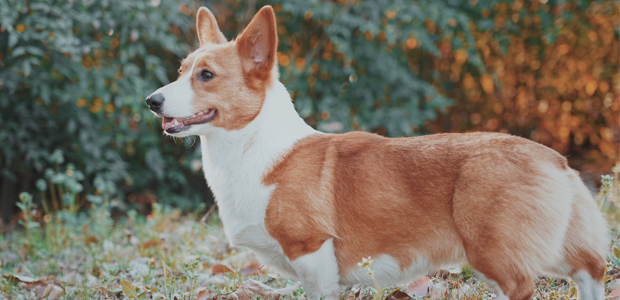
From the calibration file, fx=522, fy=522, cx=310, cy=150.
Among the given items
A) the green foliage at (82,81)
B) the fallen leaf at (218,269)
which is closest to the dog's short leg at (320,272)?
the fallen leaf at (218,269)

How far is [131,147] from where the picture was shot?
17.7 feet

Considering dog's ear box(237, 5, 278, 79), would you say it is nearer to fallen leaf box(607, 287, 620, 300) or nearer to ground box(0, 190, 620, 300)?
ground box(0, 190, 620, 300)

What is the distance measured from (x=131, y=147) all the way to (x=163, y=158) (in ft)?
1.13

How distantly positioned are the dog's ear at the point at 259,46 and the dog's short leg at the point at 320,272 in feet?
2.72

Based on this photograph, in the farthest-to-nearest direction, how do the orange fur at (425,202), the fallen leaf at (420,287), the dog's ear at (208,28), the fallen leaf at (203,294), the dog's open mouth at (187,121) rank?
the dog's ear at (208,28) < the fallen leaf at (420,287) < the fallen leaf at (203,294) < the dog's open mouth at (187,121) < the orange fur at (425,202)

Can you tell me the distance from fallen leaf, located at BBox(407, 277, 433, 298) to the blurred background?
6.42ft

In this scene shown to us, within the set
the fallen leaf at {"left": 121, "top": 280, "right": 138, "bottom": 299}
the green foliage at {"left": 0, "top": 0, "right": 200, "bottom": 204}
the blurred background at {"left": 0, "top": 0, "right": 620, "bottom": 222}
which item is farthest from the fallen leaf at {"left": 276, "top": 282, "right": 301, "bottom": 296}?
the green foliage at {"left": 0, "top": 0, "right": 200, "bottom": 204}

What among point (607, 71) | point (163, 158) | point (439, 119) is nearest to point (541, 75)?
point (607, 71)

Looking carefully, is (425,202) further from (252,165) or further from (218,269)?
(218,269)

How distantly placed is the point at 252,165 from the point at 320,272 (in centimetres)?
55

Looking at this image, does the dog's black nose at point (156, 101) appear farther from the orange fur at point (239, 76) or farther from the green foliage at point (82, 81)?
the green foliage at point (82, 81)

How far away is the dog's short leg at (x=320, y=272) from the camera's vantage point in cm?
217

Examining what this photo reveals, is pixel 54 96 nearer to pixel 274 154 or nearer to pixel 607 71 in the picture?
pixel 274 154

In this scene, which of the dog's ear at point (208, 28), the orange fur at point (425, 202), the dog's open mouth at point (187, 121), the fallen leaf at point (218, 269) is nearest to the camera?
the orange fur at point (425, 202)
